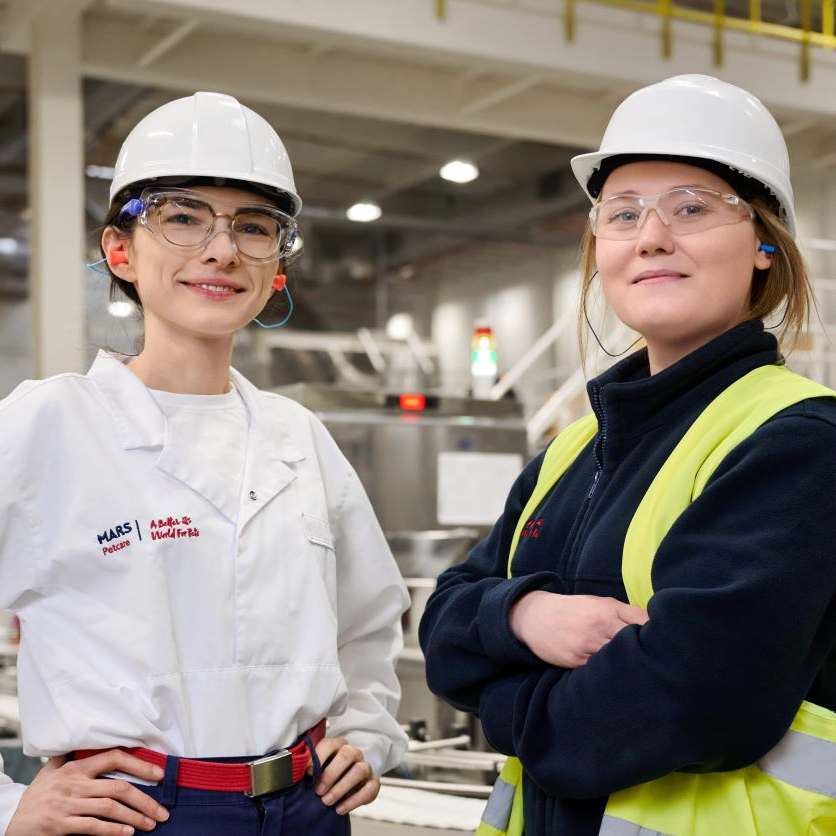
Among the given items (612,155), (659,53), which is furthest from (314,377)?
(612,155)

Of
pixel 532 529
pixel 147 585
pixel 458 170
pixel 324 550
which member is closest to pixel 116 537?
pixel 147 585

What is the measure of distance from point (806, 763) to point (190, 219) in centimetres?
104

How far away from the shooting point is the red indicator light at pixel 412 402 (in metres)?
4.83

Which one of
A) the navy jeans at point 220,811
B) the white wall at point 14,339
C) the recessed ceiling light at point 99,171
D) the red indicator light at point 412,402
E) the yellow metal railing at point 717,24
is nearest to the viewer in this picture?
the navy jeans at point 220,811

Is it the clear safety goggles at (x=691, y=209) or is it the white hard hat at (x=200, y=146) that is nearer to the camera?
the clear safety goggles at (x=691, y=209)

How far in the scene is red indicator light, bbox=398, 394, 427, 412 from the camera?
4.83 m

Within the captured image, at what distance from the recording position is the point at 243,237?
61.2 inches

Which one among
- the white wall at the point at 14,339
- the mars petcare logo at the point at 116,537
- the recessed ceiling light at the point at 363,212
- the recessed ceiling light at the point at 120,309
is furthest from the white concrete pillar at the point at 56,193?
the white wall at the point at 14,339

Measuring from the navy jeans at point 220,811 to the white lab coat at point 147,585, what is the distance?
0.16ft

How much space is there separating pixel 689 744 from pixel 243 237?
91cm

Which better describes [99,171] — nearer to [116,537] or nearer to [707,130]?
[116,537]

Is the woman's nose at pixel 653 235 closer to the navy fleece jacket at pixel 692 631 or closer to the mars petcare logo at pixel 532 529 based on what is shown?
the navy fleece jacket at pixel 692 631

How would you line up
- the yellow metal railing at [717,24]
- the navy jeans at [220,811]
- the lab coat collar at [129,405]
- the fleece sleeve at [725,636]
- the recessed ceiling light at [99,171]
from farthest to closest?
the recessed ceiling light at [99,171], the yellow metal railing at [717,24], the lab coat collar at [129,405], the navy jeans at [220,811], the fleece sleeve at [725,636]

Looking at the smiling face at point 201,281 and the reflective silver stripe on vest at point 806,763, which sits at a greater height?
the smiling face at point 201,281
